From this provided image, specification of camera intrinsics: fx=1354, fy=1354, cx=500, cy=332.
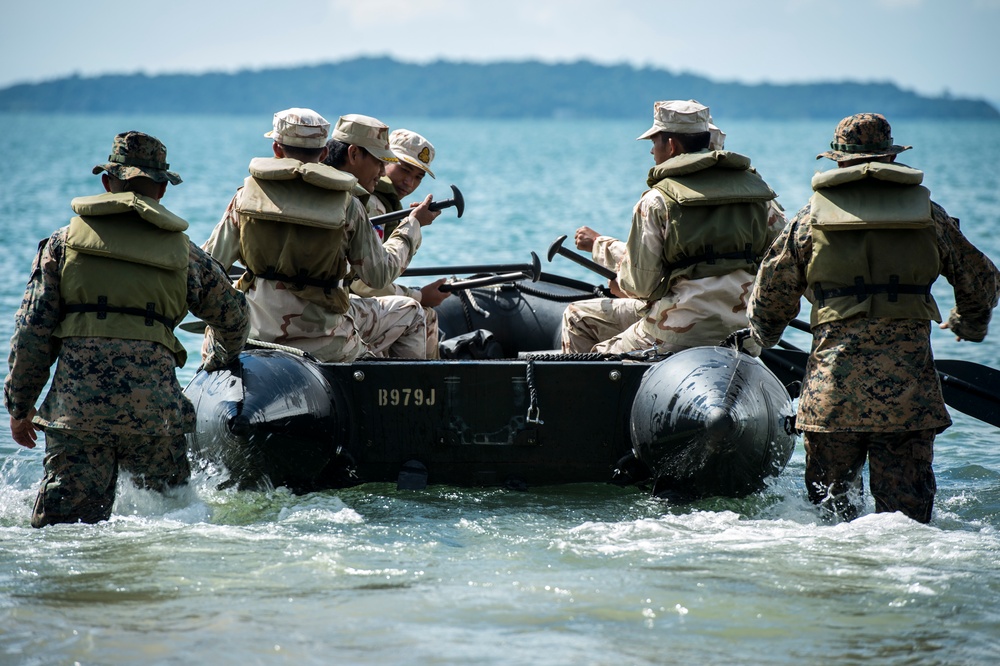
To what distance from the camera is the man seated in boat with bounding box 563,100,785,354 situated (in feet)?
19.9

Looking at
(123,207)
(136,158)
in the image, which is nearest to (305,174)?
(136,158)

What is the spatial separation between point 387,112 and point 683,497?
19304 centimetres

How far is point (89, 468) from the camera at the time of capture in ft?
17.2

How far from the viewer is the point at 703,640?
14.8 ft

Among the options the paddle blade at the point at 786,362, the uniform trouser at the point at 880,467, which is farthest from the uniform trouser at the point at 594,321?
the uniform trouser at the point at 880,467

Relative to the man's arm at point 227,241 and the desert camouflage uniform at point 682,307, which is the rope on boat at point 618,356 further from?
the man's arm at point 227,241

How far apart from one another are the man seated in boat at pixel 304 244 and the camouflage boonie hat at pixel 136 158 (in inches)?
21.5

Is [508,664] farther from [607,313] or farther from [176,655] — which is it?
[607,313]

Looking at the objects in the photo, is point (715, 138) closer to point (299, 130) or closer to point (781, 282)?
point (781, 282)

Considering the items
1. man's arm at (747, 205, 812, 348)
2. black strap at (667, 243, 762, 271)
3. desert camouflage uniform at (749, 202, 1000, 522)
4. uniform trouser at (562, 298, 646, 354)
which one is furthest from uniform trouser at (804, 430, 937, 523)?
uniform trouser at (562, 298, 646, 354)

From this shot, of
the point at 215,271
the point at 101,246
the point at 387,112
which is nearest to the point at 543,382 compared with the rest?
the point at 215,271

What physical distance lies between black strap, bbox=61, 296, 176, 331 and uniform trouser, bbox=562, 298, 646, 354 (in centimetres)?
252

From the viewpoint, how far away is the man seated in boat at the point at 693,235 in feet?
19.9

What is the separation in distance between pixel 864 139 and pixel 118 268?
9.84 ft
